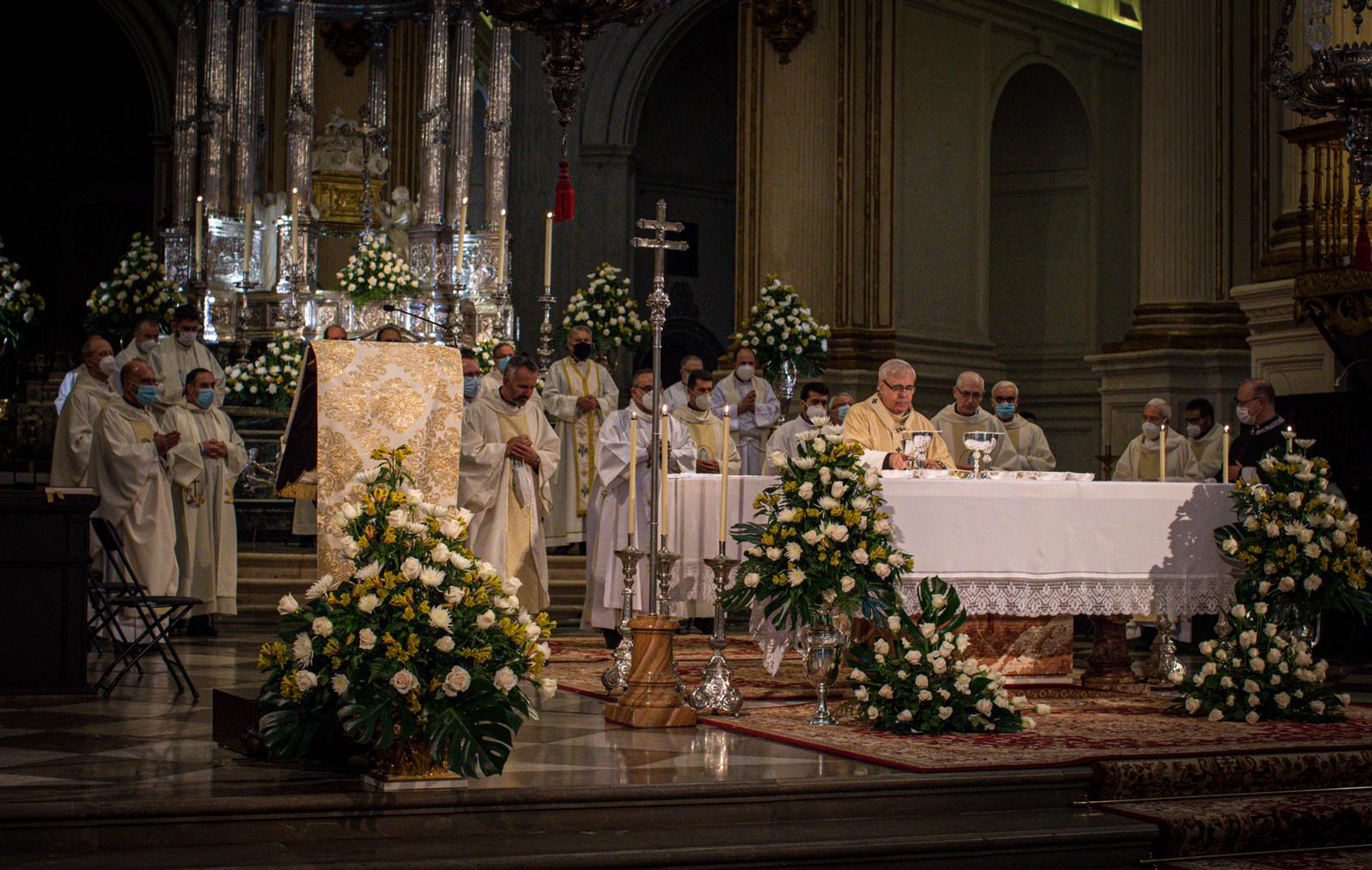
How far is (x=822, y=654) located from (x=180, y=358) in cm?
706

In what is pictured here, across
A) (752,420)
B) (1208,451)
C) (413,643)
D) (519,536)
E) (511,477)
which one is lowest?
(413,643)

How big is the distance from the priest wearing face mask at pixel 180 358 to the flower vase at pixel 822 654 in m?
5.96

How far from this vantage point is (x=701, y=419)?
1201cm

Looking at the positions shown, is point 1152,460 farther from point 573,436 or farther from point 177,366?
point 177,366

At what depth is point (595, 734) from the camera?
6.66 metres

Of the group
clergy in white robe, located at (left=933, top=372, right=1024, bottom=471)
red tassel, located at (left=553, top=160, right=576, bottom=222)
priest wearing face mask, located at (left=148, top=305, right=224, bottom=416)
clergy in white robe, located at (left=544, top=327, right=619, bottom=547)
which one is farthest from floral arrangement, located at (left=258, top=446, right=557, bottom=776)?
clergy in white robe, located at (left=544, top=327, right=619, bottom=547)

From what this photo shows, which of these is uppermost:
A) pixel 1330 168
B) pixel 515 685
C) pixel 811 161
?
pixel 811 161

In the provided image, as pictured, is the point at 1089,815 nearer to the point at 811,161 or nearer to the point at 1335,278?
the point at 1335,278

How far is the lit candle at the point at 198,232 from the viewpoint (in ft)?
46.3

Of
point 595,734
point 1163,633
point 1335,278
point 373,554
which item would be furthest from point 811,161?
point 373,554

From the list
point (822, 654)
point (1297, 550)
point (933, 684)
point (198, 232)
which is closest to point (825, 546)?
point (822, 654)

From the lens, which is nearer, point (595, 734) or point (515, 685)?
point (515, 685)

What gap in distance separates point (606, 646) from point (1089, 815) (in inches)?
188

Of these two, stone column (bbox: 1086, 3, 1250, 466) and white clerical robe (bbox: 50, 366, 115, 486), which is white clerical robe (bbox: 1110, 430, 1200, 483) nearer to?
stone column (bbox: 1086, 3, 1250, 466)
